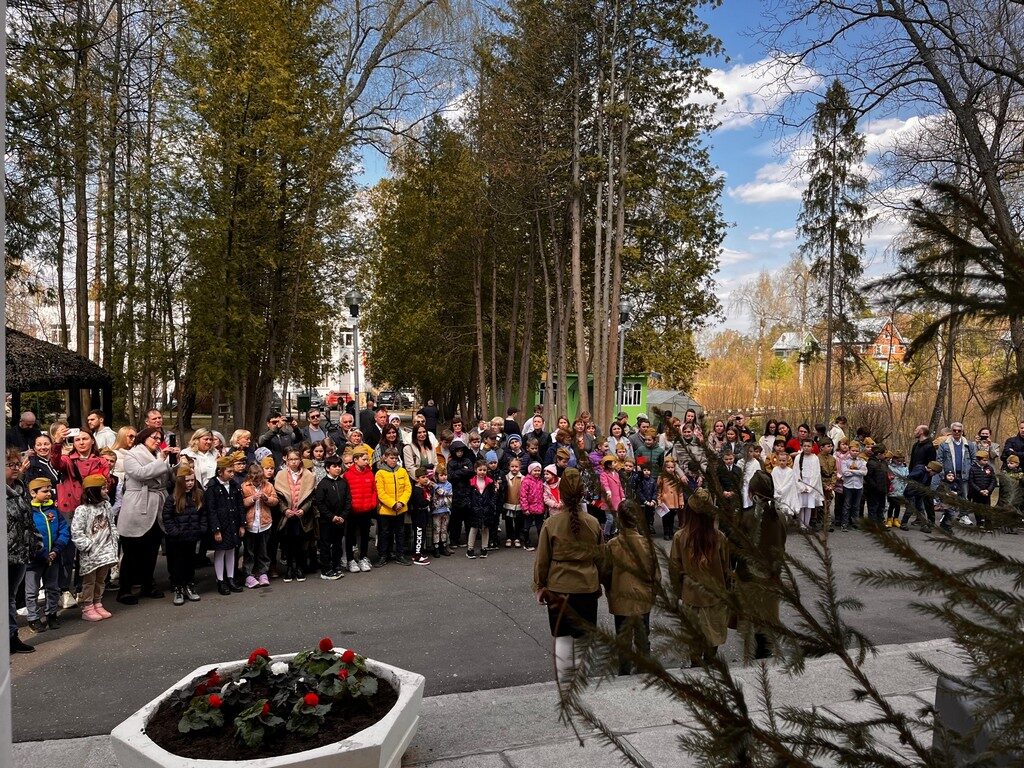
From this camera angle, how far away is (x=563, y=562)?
18.6 feet

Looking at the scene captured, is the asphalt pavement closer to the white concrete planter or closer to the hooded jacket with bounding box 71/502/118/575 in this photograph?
the hooded jacket with bounding box 71/502/118/575

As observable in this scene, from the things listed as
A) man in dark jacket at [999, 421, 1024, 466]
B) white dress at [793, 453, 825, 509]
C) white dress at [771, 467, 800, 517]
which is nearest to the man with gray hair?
man in dark jacket at [999, 421, 1024, 466]

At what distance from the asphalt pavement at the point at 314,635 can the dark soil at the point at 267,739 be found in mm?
1456

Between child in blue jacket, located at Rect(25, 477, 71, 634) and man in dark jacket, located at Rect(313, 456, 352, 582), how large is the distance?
2.96 m

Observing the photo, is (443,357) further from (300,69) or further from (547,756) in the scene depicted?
(547,756)

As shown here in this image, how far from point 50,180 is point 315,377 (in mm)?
13128

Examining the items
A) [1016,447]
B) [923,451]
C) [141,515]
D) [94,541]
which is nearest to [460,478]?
[141,515]

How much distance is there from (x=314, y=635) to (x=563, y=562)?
125 inches

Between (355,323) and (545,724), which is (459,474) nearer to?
(545,724)

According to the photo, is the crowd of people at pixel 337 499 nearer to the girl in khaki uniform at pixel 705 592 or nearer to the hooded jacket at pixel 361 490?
the hooded jacket at pixel 361 490

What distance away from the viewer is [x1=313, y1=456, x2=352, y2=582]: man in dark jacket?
980 centimetres

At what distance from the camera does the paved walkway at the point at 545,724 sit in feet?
16.1

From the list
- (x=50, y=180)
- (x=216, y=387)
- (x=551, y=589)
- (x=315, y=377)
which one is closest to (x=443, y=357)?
(x=315, y=377)

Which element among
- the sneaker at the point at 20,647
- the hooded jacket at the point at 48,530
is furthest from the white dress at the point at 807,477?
the sneaker at the point at 20,647
